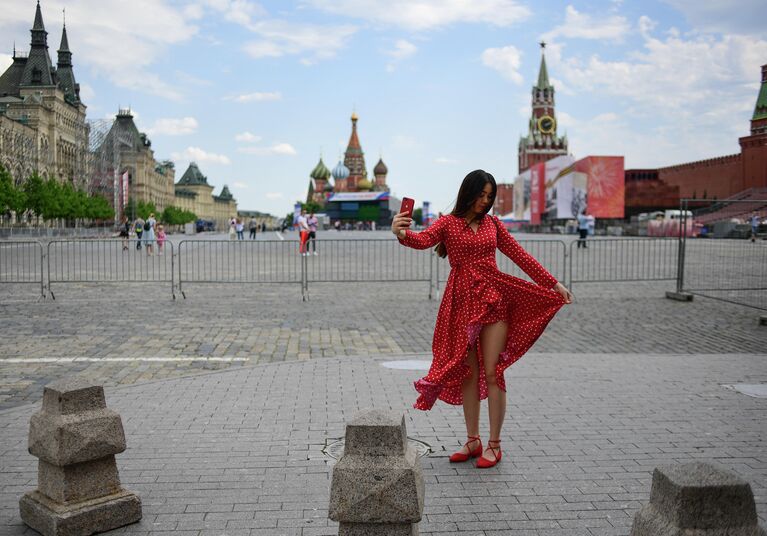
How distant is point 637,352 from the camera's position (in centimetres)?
947

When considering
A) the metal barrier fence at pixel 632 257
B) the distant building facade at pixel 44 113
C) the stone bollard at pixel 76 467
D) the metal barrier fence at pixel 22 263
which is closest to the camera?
the stone bollard at pixel 76 467

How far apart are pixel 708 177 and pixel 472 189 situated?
10243 centimetres

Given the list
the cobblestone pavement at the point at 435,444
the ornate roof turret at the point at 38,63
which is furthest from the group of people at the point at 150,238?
the ornate roof turret at the point at 38,63

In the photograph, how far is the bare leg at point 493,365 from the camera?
4.88m

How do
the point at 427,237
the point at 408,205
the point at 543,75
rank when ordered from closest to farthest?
the point at 408,205 → the point at 427,237 → the point at 543,75

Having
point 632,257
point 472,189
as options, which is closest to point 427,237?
point 472,189

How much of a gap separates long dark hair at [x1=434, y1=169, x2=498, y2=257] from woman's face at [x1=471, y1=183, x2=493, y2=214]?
0.01 m

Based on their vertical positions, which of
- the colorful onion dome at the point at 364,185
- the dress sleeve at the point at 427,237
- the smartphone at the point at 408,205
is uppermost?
the colorful onion dome at the point at 364,185

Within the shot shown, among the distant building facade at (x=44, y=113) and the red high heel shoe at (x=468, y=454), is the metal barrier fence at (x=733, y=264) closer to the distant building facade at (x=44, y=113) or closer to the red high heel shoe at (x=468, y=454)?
the red high heel shoe at (x=468, y=454)

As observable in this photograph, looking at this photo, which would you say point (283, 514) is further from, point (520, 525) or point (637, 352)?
point (637, 352)

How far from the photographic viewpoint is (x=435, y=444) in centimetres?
538

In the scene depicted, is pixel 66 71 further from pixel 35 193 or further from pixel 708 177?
pixel 708 177

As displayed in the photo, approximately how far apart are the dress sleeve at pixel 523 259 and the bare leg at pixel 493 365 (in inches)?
15.7

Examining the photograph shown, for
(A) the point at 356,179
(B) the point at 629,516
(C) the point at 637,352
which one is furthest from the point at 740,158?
(A) the point at 356,179
